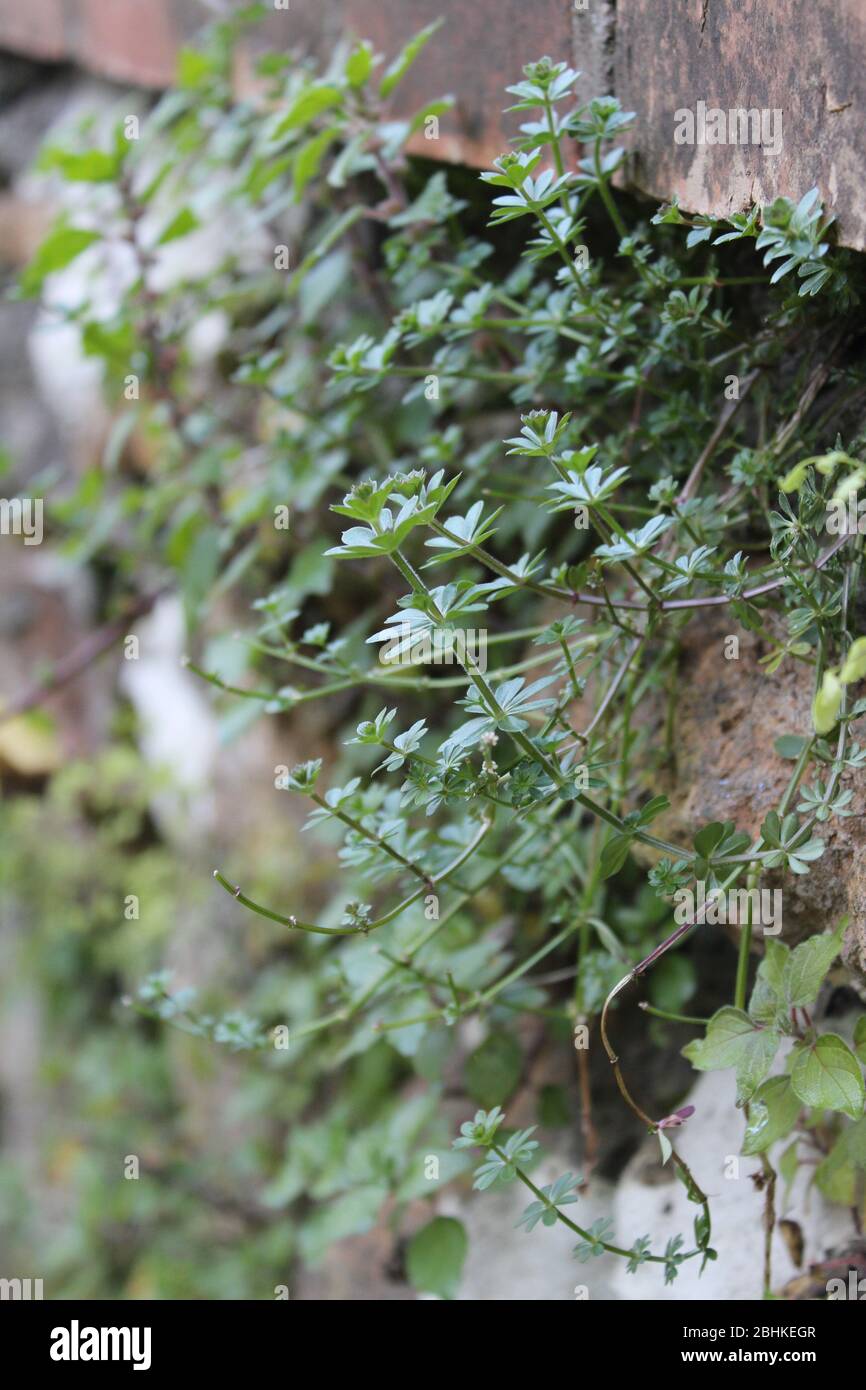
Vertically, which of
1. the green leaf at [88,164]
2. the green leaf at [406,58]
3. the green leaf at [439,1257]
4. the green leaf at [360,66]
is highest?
the green leaf at [88,164]

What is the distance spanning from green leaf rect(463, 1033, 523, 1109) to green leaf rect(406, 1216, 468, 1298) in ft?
0.50

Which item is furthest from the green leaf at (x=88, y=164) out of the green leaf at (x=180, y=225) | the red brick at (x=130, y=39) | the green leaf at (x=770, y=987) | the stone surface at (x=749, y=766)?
the green leaf at (x=770, y=987)

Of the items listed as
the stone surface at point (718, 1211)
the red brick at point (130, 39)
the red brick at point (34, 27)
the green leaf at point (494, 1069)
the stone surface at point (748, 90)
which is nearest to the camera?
the stone surface at point (748, 90)

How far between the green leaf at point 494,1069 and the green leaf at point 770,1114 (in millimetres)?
512

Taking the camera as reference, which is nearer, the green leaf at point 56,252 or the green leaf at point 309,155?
the green leaf at point 309,155

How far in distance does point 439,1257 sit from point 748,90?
4.31 feet

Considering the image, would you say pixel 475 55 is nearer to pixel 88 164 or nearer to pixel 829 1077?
pixel 88 164

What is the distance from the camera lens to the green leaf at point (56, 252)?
197 cm

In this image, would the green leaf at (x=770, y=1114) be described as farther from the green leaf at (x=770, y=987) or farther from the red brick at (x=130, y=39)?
the red brick at (x=130, y=39)

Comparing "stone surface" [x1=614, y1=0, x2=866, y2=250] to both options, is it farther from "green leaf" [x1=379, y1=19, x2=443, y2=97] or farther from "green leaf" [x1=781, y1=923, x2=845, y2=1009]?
"green leaf" [x1=781, y1=923, x2=845, y2=1009]

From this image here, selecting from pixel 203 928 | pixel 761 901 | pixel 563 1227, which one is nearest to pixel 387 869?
pixel 761 901

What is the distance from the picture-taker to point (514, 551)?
176cm

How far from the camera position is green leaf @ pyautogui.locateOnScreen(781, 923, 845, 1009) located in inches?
41.7

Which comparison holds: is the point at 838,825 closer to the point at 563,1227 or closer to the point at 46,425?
the point at 563,1227
